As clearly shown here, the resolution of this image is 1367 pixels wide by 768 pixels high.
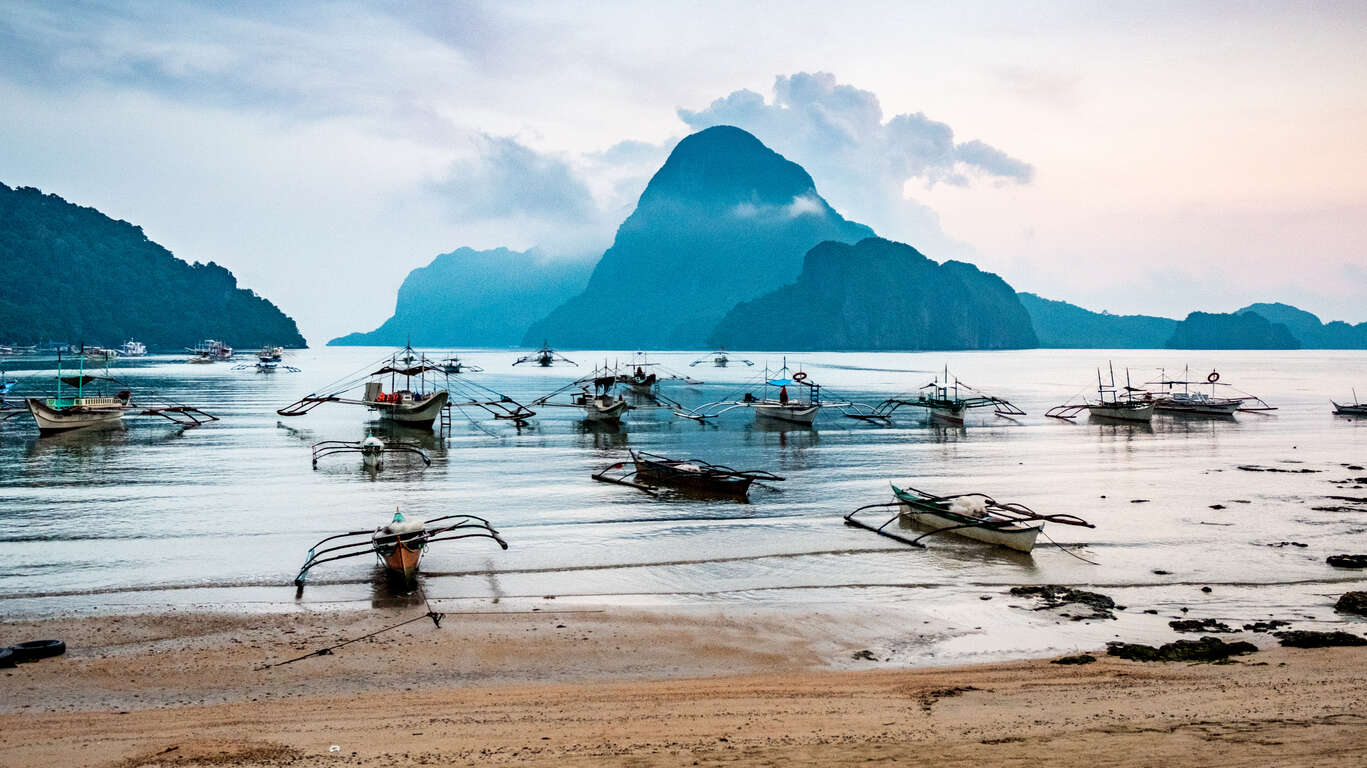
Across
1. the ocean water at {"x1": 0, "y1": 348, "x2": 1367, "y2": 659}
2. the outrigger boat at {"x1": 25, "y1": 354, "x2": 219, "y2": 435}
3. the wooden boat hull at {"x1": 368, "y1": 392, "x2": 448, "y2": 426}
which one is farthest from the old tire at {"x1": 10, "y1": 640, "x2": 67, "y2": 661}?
the outrigger boat at {"x1": 25, "y1": 354, "x2": 219, "y2": 435}

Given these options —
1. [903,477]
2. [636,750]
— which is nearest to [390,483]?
[903,477]

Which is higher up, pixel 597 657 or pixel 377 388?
pixel 377 388

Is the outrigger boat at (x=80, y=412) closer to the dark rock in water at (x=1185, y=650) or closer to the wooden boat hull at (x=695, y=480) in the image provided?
the wooden boat hull at (x=695, y=480)

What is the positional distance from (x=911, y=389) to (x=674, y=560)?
273ft

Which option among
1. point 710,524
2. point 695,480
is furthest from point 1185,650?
point 695,480

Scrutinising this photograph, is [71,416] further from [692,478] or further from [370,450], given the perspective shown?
[692,478]

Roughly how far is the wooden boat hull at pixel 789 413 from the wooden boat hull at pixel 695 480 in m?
24.9

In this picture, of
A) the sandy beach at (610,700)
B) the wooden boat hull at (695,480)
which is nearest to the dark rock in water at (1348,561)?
the sandy beach at (610,700)

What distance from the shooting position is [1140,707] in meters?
9.51

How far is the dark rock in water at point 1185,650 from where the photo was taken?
38.5ft

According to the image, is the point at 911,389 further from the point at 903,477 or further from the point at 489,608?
the point at 489,608

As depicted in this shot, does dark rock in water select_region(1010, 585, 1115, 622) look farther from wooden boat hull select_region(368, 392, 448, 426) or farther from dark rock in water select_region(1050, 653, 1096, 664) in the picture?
wooden boat hull select_region(368, 392, 448, 426)

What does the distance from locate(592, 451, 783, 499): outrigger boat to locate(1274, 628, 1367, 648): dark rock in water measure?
1585cm

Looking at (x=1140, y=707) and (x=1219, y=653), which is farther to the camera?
(x=1219, y=653)
